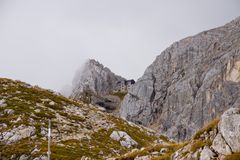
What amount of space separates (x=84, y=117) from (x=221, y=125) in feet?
199

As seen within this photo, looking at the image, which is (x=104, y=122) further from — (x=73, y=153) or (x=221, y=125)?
(x=221, y=125)

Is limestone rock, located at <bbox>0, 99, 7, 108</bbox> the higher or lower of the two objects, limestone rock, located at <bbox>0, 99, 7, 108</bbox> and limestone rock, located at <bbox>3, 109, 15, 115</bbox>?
the higher

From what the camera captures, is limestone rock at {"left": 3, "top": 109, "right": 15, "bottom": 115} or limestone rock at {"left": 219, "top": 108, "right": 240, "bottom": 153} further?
limestone rock at {"left": 3, "top": 109, "right": 15, "bottom": 115}

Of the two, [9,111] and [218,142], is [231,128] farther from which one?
[9,111]

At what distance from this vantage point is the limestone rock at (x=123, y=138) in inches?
2845

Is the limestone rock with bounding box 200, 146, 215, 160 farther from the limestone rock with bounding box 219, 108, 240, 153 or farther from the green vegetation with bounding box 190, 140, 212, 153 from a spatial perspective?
the limestone rock with bounding box 219, 108, 240, 153

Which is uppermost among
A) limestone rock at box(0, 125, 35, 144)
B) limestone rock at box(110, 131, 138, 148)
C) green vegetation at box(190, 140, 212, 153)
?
limestone rock at box(0, 125, 35, 144)

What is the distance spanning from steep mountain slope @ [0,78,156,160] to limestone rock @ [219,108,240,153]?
30103 millimetres

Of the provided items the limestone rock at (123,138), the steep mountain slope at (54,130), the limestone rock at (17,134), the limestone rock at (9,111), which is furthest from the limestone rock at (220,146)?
the limestone rock at (9,111)

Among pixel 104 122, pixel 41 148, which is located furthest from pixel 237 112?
pixel 104 122

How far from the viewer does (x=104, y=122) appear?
282ft

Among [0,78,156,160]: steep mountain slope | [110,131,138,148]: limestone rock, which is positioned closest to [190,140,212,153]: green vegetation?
[0,78,156,160]: steep mountain slope

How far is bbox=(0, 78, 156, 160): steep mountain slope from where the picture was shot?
56594 millimetres

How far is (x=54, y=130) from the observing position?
69.7 metres
